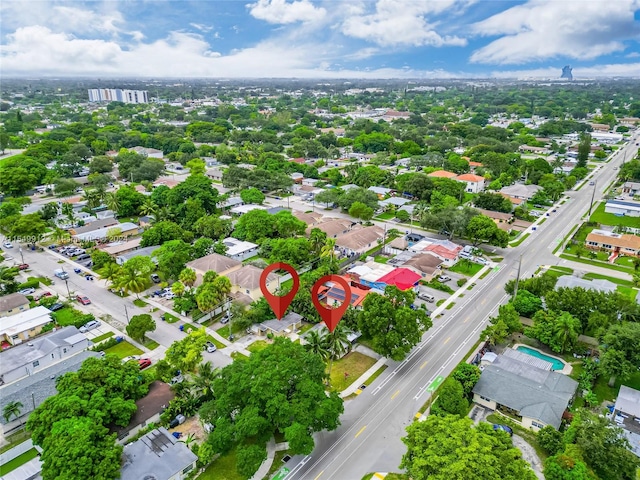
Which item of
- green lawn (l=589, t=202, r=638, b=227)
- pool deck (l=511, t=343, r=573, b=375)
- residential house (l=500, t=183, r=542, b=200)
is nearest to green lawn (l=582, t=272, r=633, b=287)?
pool deck (l=511, t=343, r=573, b=375)

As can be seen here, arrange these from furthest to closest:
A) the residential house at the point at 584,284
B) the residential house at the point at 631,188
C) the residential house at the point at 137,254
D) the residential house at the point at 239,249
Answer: the residential house at the point at 631,188
the residential house at the point at 239,249
the residential house at the point at 137,254
the residential house at the point at 584,284

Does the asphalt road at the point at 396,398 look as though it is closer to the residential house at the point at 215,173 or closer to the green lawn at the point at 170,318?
the green lawn at the point at 170,318

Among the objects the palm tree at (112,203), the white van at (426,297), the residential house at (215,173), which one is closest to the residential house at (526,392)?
the white van at (426,297)

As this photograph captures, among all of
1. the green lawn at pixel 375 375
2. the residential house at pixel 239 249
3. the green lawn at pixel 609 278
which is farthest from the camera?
the residential house at pixel 239 249

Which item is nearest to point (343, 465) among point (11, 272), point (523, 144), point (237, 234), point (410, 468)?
point (410, 468)

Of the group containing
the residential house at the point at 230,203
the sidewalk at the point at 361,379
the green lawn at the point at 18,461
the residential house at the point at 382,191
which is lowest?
the green lawn at the point at 18,461

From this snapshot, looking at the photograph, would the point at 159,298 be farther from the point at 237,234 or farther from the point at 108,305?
the point at 237,234

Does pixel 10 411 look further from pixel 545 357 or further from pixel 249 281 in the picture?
pixel 545 357
